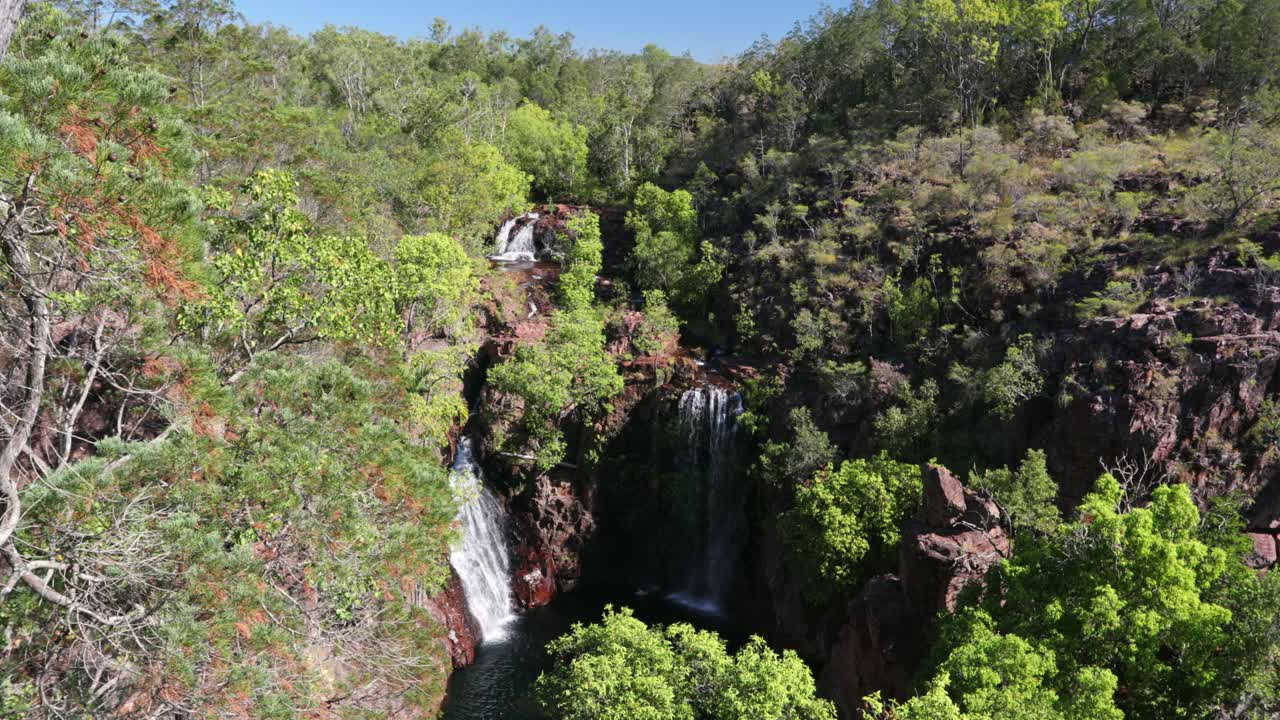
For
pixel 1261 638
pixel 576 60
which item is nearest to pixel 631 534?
pixel 1261 638

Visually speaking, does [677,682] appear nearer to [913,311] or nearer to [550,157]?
[913,311]

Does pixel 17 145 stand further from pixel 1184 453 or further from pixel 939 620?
pixel 1184 453

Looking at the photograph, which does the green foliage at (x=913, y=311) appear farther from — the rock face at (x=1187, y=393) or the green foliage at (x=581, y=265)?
the green foliage at (x=581, y=265)

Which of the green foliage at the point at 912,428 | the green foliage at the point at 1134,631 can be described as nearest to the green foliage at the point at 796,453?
the green foliage at the point at 912,428

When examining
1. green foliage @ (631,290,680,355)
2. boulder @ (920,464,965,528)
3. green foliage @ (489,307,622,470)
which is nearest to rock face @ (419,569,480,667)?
green foliage @ (489,307,622,470)

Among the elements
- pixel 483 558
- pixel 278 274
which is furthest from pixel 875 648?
pixel 278 274

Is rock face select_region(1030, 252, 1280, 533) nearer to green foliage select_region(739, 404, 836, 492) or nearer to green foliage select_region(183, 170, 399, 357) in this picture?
green foliage select_region(739, 404, 836, 492)
